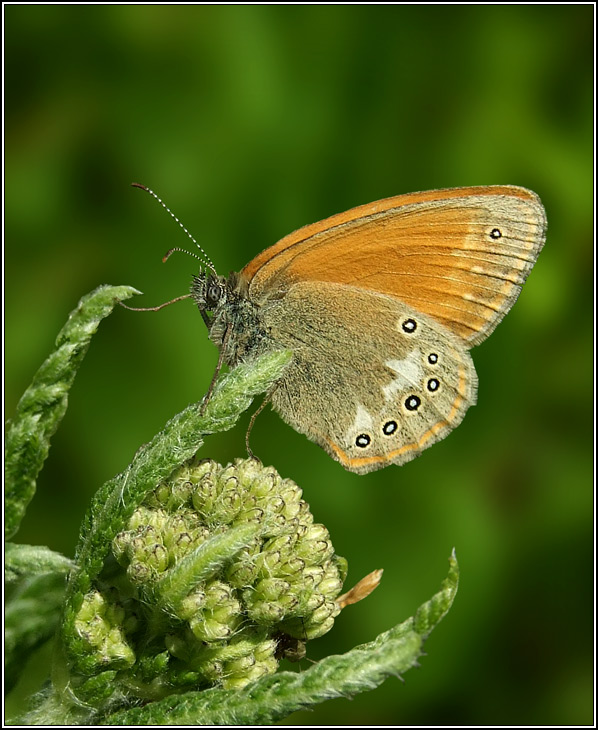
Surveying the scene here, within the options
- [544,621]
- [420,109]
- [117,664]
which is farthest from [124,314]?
[544,621]

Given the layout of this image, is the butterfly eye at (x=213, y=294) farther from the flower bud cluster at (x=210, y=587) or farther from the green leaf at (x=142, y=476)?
the green leaf at (x=142, y=476)

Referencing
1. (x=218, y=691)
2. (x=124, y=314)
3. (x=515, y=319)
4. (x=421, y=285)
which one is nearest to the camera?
(x=218, y=691)

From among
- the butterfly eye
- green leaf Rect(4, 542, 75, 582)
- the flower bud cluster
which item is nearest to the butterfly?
the butterfly eye

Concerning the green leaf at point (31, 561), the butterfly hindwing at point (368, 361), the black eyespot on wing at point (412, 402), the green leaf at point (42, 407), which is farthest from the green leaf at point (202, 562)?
the black eyespot on wing at point (412, 402)

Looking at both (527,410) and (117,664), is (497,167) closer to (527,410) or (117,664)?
(527,410)

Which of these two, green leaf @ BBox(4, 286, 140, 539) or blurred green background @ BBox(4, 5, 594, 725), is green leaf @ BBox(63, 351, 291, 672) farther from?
blurred green background @ BBox(4, 5, 594, 725)

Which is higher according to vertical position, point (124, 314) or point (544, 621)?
point (124, 314)
